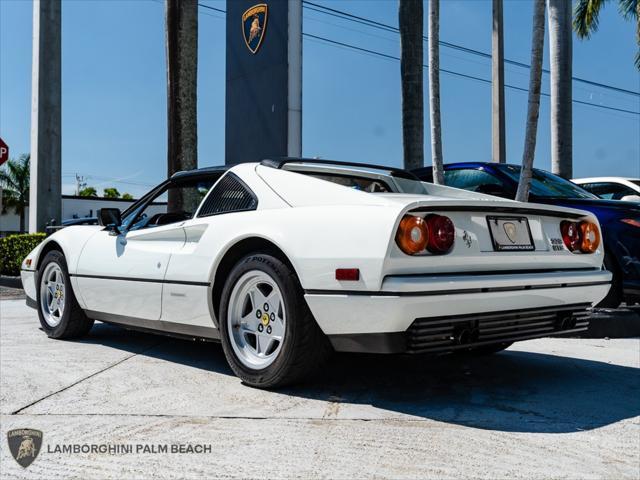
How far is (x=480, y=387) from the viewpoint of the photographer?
3.70m

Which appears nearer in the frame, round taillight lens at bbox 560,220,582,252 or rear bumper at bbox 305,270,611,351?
rear bumper at bbox 305,270,611,351

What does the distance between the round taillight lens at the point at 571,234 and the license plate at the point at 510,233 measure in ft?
1.16

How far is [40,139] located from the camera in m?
13.9

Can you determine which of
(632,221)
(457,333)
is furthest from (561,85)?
(457,333)

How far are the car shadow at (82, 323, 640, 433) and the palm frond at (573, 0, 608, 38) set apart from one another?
15148 mm

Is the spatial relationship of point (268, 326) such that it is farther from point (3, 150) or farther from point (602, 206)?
point (3, 150)

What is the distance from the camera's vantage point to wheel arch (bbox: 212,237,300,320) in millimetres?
3582

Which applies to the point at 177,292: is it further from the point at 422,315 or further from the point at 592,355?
the point at 592,355

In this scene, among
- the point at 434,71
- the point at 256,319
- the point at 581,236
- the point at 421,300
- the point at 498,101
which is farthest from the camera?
the point at 498,101

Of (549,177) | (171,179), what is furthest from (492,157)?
(171,179)

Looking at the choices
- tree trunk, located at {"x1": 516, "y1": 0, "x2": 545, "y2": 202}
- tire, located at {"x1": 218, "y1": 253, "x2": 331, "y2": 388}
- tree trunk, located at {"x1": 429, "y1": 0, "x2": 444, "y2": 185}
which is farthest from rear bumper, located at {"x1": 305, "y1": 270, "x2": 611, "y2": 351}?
tree trunk, located at {"x1": 429, "y1": 0, "x2": 444, "y2": 185}

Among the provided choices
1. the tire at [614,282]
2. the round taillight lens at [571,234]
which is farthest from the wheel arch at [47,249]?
the tire at [614,282]

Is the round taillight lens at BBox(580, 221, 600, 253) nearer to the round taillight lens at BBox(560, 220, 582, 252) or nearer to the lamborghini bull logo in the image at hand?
the round taillight lens at BBox(560, 220, 582, 252)

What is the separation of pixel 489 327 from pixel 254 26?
8.26 meters
